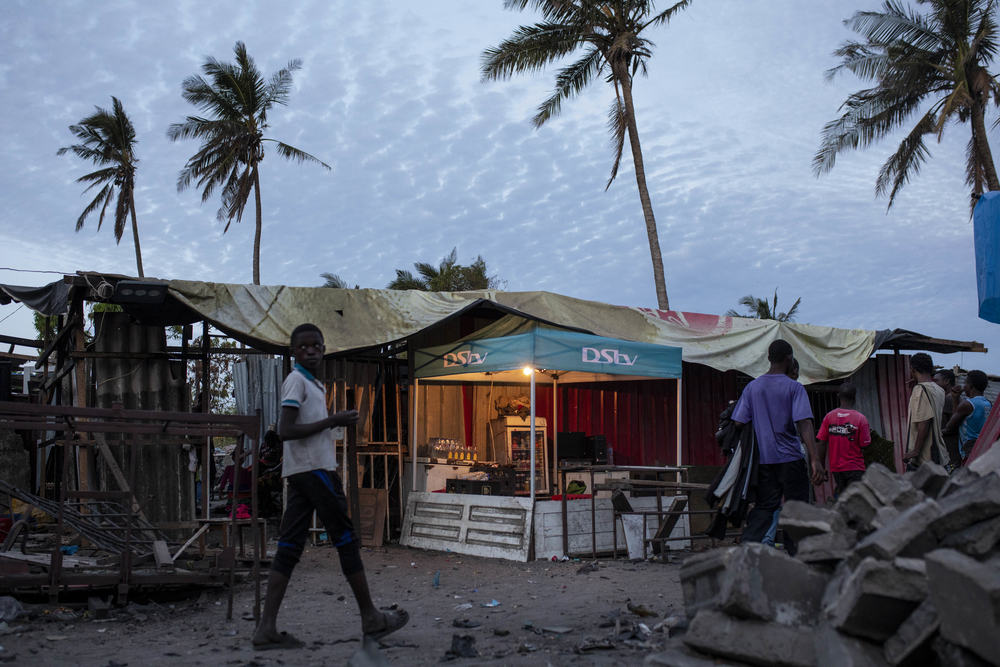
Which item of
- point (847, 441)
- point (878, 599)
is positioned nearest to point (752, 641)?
point (878, 599)

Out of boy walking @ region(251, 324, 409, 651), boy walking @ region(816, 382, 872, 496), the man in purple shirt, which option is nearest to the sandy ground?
boy walking @ region(251, 324, 409, 651)

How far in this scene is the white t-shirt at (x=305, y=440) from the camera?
13.8 feet

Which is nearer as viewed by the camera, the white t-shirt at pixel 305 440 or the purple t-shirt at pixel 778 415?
the white t-shirt at pixel 305 440

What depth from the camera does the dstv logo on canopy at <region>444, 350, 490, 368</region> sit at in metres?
9.27

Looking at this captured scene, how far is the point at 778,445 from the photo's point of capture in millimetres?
5223

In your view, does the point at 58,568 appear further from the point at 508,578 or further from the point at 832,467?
the point at 832,467

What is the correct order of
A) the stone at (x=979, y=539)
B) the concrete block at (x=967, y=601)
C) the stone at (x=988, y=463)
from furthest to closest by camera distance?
the stone at (x=988, y=463)
the stone at (x=979, y=539)
the concrete block at (x=967, y=601)

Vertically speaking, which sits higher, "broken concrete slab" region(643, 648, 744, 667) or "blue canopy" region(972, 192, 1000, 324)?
"blue canopy" region(972, 192, 1000, 324)

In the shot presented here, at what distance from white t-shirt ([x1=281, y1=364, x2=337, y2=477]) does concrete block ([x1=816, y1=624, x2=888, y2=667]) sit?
2.56 meters

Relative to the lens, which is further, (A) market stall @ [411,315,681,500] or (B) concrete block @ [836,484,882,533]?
(A) market stall @ [411,315,681,500]

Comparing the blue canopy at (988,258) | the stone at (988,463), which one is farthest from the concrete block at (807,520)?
the blue canopy at (988,258)

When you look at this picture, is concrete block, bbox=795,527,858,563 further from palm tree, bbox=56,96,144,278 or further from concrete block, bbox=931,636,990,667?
palm tree, bbox=56,96,144,278

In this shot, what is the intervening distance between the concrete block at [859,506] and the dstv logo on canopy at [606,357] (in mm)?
5095

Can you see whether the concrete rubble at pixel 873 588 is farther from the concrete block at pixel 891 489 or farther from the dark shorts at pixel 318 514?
the dark shorts at pixel 318 514
